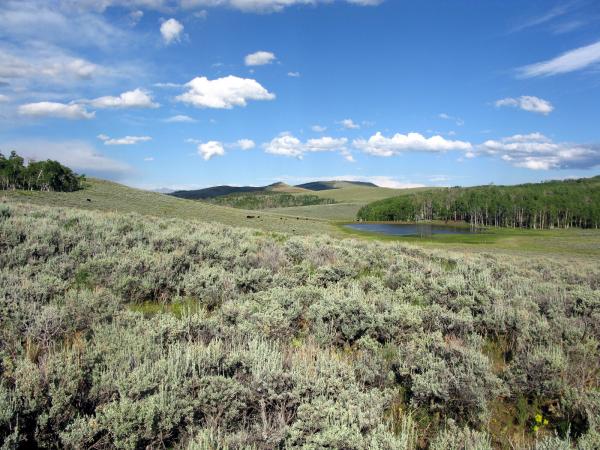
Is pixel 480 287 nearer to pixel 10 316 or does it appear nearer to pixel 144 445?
pixel 144 445

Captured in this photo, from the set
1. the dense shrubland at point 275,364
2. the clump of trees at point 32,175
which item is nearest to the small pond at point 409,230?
the clump of trees at point 32,175

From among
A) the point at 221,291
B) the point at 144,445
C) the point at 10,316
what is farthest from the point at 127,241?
the point at 144,445

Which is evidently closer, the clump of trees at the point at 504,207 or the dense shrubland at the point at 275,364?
the dense shrubland at the point at 275,364

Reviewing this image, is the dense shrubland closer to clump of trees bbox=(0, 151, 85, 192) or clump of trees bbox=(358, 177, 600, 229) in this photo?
clump of trees bbox=(0, 151, 85, 192)

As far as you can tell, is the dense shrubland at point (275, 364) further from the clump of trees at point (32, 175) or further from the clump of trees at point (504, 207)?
the clump of trees at point (504, 207)

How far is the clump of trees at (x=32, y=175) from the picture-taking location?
7256 centimetres

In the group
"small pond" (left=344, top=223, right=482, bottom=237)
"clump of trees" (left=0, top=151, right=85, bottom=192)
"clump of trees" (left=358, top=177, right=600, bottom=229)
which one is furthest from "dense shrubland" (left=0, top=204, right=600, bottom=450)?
"clump of trees" (left=358, top=177, right=600, bottom=229)

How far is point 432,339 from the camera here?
18.1ft

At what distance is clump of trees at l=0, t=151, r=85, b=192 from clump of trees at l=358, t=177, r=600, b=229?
121 meters

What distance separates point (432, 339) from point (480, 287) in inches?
155

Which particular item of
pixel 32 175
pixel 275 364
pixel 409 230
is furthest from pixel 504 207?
pixel 275 364

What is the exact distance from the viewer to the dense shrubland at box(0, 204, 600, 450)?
3246mm

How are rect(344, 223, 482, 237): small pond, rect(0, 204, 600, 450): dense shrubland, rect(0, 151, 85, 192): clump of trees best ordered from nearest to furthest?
rect(0, 204, 600, 450): dense shrubland < rect(0, 151, 85, 192): clump of trees < rect(344, 223, 482, 237): small pond

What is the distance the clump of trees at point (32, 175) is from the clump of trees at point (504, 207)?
120730mm
